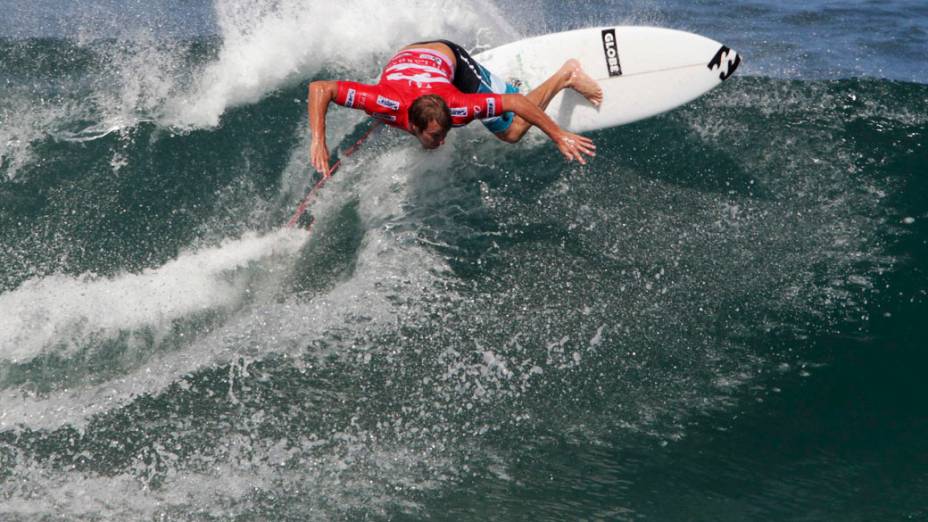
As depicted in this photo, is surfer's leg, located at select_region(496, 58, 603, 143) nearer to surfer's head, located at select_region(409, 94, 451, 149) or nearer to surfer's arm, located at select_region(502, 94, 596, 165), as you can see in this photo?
surfer's arm, located at select_region(502, 94, 596, 165)

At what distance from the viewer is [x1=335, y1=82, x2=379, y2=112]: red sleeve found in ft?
17.4

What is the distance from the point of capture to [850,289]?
577cm

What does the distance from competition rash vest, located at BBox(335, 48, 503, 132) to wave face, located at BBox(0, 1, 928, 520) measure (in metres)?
1.06

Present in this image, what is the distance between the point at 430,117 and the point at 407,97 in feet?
1.26

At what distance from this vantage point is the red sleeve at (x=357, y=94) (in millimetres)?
5301

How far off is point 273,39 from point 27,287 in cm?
331

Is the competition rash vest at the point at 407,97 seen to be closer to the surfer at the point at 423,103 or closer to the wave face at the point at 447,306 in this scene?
the surfer at the point at 423,103

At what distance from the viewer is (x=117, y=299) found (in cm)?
589

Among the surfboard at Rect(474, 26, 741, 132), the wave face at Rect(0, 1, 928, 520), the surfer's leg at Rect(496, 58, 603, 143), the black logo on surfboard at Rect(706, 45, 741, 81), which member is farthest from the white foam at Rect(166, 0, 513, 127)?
the black logo on surfboard at Rect(706, 45, 741, 81)

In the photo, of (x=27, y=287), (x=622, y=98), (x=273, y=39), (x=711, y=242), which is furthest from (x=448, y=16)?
(x=27, y=287)

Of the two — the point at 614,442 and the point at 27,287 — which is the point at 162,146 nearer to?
the point at 27,287

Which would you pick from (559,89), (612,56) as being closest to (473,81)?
(559,89)

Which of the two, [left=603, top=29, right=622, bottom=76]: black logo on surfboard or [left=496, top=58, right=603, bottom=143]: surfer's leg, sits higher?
[left=603, top=29, right=622, bottom=76]: black logo on surfboard

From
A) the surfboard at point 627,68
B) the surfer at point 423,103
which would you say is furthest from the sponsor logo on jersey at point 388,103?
the surfboard at point 627,68
